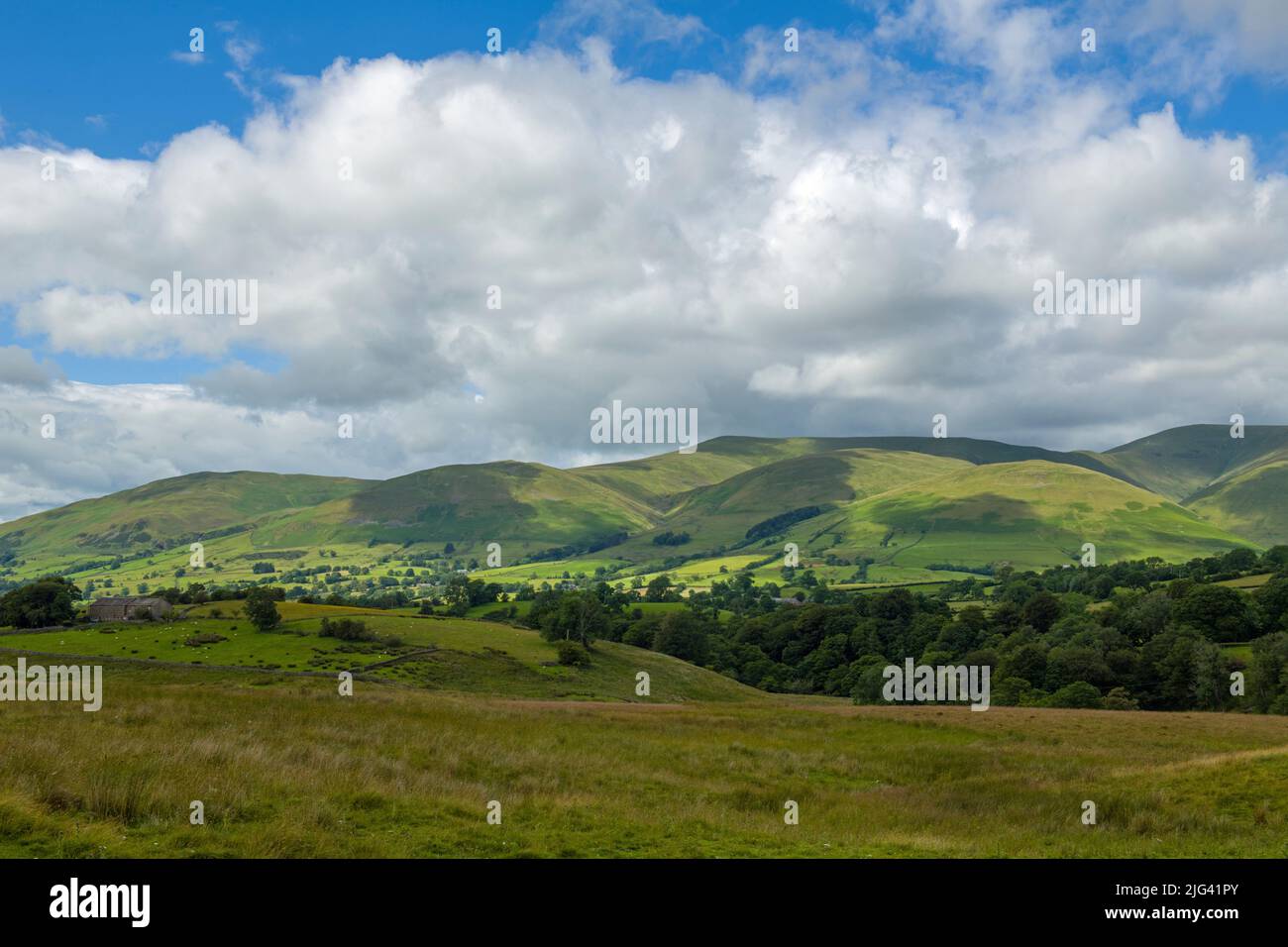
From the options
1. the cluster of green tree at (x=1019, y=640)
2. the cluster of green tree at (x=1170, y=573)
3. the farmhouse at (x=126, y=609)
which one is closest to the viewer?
the cluster of green tree at (x=1019, y=640)

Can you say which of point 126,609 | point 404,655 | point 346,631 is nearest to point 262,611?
point 346,631

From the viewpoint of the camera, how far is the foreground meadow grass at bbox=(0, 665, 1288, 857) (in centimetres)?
1258

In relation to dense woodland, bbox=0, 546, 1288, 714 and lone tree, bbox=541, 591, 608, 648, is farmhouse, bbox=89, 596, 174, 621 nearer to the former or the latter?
dense woodland, bbox=0, 546, 1288, 714

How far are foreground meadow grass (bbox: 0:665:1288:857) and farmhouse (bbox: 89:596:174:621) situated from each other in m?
105

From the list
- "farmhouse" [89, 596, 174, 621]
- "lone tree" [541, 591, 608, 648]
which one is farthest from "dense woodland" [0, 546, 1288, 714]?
"farmhouse" [89, 596, 174, 621]

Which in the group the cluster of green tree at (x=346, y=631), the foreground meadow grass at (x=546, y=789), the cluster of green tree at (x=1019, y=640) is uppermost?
the foreground meadow grass at (x=546, y=789)

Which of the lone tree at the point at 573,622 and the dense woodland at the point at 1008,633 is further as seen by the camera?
the lone tree at the point at 573,622

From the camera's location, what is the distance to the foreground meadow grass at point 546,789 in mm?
12578

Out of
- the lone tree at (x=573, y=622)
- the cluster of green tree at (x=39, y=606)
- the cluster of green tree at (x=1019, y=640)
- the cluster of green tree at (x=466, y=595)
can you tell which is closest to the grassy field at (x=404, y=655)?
the lone tree at (x=573, y=622)

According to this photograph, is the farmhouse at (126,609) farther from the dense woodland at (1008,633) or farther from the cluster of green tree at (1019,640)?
the cluster of green tree at (1019,640)

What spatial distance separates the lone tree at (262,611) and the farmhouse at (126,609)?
56.5 feet

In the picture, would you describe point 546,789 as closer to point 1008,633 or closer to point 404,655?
point 404,655
